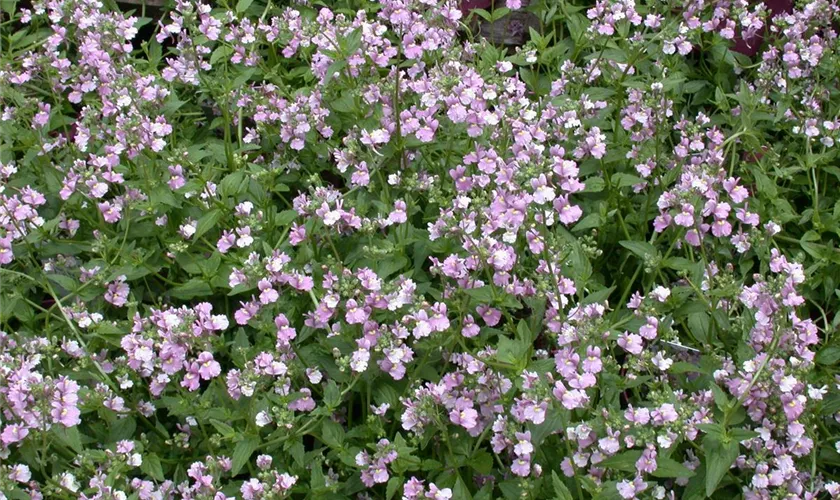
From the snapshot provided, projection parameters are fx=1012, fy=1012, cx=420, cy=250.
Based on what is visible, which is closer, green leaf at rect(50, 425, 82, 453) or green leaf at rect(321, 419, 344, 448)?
green leaf at rect(50, 425, 82, 453)

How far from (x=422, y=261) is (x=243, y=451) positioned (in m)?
1.05

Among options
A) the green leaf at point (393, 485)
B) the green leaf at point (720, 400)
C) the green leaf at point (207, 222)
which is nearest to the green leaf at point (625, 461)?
the green leaf at point (720, 400)

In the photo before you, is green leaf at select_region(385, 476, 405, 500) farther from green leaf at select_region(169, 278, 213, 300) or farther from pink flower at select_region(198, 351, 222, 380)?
green leaf at select_region(169, 278, 213, 300)

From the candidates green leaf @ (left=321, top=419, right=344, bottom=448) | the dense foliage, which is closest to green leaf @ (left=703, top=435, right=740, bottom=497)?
the dense foliage

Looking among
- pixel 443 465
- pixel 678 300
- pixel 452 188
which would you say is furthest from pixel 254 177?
pixel 678 300

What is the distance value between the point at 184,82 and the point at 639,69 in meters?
2.17

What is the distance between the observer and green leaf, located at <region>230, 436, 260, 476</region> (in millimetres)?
3250

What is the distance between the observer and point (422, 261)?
12.9 feet

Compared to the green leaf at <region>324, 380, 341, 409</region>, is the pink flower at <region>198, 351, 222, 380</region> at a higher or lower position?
higher

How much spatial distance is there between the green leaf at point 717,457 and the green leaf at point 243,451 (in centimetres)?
144

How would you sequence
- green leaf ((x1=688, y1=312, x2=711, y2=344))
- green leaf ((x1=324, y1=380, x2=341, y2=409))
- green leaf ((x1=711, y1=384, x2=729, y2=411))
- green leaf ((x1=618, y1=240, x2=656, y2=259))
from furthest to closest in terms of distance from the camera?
green leaf ((x1=618, y1=240, x2=656, y2=259)) → green leaf ((x1=688, y1=312, x2=711, y2=344)) → green leaf ((x1=324, y1=380, x2=341, y2=409)) → green leaf ((x1=711, y1=384, x2=729, y2=411))

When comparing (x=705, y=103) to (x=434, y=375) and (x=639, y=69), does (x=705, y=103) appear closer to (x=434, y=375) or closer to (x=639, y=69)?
(x=639, y=69)

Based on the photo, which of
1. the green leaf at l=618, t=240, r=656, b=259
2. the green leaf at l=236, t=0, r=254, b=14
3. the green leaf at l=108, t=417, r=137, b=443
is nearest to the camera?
the green leaf at l=108, t=417, r=137, b=443

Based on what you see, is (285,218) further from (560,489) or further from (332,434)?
(560,489)
